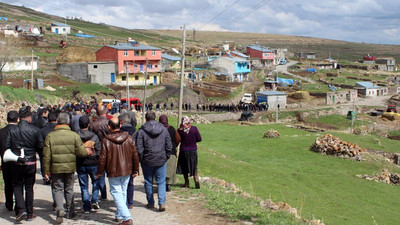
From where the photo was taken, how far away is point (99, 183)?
10.1m

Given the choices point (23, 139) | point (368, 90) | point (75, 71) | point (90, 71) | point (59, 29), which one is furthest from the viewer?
point (59, 29)

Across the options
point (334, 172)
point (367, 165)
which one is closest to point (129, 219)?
point (334, 172)

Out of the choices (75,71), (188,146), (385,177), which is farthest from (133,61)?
(188,146)

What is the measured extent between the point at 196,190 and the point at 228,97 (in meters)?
57.6

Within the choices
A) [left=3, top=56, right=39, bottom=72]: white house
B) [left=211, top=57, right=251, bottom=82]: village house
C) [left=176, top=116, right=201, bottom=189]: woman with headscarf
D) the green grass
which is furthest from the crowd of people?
[left=211, top=57, right=251, bottom=82]: village house

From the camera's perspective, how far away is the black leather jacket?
885 centimetres

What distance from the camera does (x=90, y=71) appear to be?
6812cm

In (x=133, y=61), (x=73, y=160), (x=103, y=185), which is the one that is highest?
(x=133, y=61)

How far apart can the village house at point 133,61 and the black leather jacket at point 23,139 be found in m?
62.0

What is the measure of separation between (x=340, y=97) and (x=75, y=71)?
5174 centimetres

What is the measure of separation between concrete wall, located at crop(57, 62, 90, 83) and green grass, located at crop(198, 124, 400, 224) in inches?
1615

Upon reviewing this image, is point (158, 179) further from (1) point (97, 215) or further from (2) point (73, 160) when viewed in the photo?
(2) point (73, 160)

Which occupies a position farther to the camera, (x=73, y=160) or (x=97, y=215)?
(x=97, y=215)

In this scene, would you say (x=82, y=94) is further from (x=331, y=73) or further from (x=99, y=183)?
(x=331, y=73)
